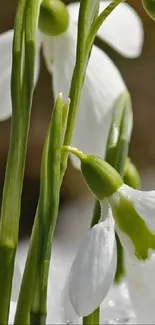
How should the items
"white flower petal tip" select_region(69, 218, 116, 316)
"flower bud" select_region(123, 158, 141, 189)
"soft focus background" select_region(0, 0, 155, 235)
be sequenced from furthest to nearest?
"soft focus background" select_region(0, 0, 155, 235) → "flower bud" select_region(123, 158, 141, 189) → "white flower petal tip" select_region(69, 218, 116, 316)

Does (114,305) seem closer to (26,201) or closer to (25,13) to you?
(25,13)

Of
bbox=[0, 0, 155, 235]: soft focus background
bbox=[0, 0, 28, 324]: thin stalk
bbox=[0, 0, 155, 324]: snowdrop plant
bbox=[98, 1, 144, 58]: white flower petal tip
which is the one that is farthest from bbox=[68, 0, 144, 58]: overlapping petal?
bbox=[0, 0, 155, 235]: soft focus background

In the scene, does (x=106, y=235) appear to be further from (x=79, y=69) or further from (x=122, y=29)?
(x=122, y=29)

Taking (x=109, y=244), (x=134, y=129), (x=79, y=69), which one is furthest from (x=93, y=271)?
(x=134, y=129)

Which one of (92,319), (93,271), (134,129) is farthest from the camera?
(134,129)

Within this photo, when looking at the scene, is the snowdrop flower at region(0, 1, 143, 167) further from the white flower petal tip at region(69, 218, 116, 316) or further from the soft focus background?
the soft focus background
